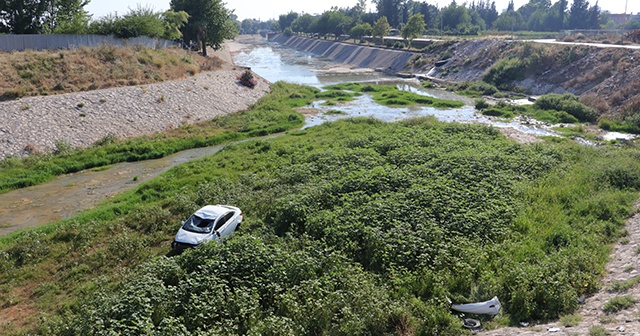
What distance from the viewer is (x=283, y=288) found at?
1276cm

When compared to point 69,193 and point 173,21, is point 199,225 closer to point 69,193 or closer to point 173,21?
point 69,193

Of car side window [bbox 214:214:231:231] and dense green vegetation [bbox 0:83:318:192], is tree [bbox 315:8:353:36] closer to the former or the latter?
dense green vegetation [bbox 0:83:318:192]

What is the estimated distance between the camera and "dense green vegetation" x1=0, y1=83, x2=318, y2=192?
1038 inches

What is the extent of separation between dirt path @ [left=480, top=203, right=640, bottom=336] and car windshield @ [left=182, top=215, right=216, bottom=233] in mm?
10057

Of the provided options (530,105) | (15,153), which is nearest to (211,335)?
(15,153)

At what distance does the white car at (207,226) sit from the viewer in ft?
53.2

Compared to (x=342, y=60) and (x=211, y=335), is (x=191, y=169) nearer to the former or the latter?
(x=211, y=335)

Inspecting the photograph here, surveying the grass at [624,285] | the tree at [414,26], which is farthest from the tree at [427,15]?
the grass at [624,285]

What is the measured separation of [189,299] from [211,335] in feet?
5.29

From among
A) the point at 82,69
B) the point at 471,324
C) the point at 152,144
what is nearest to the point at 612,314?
the point at 471,324

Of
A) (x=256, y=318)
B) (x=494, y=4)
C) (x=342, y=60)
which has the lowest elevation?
(x=256, y=318)

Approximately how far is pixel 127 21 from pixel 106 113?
73.5 feet

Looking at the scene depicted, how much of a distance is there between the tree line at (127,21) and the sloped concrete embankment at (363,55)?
34927 millimetres

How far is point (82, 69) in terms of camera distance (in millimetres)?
40312
